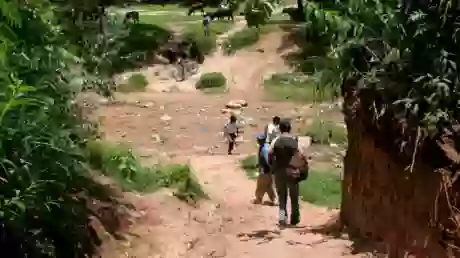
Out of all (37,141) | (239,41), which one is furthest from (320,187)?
(239,41)

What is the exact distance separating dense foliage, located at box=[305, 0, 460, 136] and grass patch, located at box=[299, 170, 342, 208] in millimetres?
3962

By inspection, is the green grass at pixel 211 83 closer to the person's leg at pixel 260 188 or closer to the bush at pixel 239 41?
the bush at pixel 239 41

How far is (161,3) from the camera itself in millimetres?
29531

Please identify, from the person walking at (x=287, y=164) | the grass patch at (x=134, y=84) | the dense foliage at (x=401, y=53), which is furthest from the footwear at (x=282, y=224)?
the grass patch at (x=134, y=84)

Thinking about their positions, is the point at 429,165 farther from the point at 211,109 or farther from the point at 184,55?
the point at 184,55

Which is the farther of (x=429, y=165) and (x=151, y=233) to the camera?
(x=151, y=233)

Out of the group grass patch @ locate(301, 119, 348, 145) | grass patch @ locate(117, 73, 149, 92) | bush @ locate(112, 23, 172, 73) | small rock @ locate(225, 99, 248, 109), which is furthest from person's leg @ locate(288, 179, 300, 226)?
bush @ locate(112, 23, 172, 73)

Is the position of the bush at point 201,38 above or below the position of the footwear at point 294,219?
below

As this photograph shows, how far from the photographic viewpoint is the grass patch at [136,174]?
7938 millimetres

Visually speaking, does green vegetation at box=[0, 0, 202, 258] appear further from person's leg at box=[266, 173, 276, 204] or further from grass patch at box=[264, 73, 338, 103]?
grass patch at box=[264, 73, 338, 103]

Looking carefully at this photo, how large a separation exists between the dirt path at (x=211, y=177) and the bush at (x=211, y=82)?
321 mm

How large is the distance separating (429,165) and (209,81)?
688 inches

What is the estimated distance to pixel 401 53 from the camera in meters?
5.27

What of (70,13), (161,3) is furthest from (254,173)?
(161,3)
